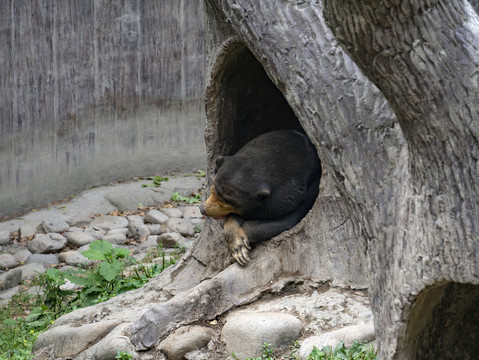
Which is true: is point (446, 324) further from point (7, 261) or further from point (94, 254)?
point (7, 261)

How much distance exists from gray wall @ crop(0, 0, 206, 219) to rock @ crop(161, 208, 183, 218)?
4.04 feet

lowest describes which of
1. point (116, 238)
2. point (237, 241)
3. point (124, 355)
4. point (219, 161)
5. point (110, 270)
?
point (116, 238)

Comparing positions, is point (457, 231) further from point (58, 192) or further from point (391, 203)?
point (58, 192)

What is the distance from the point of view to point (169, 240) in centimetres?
843

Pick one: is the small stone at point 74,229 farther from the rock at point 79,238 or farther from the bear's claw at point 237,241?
the bear's claw at point 237,241

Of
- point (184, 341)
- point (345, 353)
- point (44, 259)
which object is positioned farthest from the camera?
point (44, 259)

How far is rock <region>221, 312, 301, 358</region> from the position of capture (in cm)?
454

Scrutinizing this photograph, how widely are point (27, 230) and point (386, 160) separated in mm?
6733

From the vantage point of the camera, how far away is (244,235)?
543 cm

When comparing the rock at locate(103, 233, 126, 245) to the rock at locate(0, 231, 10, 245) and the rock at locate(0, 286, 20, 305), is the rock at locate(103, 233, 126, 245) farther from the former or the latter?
the rock at locate(0, 286, 20, 305)

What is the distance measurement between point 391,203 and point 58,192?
24.9 ft

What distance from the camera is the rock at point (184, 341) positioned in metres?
4.79

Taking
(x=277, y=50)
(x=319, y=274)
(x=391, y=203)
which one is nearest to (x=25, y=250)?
(x=319, y=274)

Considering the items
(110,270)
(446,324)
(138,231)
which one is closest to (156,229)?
(138,231)
